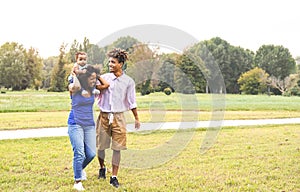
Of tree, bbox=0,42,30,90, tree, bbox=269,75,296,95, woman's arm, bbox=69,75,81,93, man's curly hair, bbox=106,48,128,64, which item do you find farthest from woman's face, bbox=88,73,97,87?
tree, bbox=269,75,296,95

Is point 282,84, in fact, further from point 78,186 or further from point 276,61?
point 78,186

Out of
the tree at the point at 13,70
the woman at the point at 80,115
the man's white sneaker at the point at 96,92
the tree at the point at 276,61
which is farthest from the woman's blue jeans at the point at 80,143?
the tree at the point at 276,61

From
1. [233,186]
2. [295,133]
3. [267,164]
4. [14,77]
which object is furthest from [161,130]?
[14,77]

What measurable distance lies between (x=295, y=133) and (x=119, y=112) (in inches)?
292

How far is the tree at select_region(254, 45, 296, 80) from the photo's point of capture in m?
64.6

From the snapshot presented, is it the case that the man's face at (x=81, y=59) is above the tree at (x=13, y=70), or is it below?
below

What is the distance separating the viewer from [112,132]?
482 cm

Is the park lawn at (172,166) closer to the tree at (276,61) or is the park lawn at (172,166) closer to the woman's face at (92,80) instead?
→ the woman's face at (92,80)

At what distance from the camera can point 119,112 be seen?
4789 millimetres

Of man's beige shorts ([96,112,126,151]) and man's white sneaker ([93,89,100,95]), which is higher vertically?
man's white sneaker ([93,89,100,95])

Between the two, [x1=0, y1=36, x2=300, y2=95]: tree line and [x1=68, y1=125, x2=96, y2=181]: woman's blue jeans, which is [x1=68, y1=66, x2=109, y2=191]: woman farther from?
[x1=0, y1=36, x2=300, y2=95]: tree line

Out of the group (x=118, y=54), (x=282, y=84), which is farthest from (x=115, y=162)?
(x=282, y=84)

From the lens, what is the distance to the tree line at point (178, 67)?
6086 millimetres

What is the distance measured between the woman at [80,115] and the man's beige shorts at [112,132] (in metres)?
0.19
